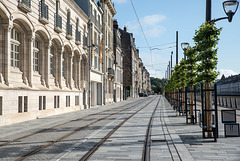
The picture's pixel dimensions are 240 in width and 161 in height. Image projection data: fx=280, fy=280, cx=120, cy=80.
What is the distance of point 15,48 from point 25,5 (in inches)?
105

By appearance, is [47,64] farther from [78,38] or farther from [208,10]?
[208,10]

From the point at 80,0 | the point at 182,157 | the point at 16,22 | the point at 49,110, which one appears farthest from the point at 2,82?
the point at 80,0

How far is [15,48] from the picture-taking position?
17.1 metres

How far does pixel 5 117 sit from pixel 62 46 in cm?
1099

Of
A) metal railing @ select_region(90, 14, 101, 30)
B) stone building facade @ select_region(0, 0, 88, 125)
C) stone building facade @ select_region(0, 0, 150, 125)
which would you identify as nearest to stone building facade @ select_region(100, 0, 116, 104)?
metal railing @ select_region(90, 14, 101, 30)

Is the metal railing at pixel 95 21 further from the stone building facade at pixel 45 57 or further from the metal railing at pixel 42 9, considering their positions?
the metal railing at pixel 42 9

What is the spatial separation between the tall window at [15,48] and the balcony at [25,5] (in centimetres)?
138

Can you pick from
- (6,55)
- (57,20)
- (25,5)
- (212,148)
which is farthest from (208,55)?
(57,20)

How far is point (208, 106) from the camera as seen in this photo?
9.73 metres

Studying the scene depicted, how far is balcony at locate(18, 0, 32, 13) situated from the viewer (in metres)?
16.5

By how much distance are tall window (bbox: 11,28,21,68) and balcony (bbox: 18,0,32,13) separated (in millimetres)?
1381

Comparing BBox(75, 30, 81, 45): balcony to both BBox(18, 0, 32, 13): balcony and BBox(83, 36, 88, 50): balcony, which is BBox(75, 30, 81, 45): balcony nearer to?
BBox(83, 36, 88, 50): balcony

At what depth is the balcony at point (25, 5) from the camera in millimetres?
16450

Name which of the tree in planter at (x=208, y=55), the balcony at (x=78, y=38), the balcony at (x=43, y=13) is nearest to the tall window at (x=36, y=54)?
the balcony at (x=43, y=13)
